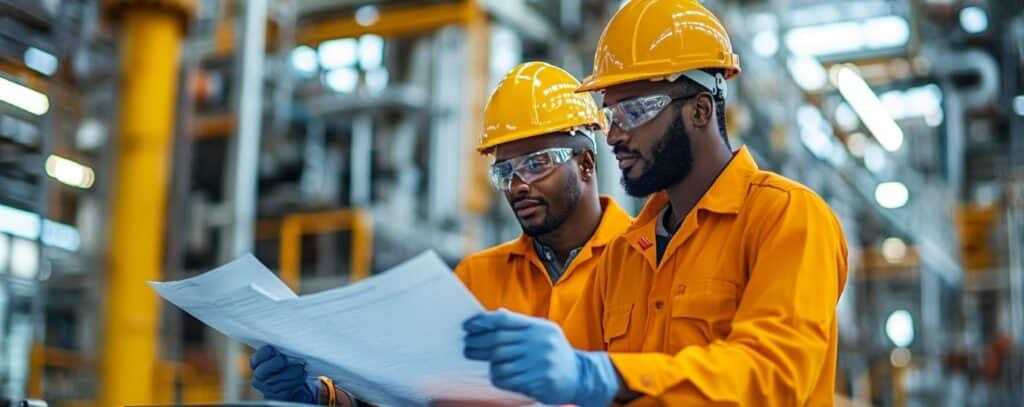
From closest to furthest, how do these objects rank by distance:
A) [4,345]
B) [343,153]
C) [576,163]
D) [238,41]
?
1. [576,163]
2. [4,345]
3. [238,41]
4. [343,153]

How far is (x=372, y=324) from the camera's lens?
2166mm

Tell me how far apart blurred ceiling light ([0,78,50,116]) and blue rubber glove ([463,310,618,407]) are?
453 cm

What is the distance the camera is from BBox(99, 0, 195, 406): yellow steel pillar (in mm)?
9328

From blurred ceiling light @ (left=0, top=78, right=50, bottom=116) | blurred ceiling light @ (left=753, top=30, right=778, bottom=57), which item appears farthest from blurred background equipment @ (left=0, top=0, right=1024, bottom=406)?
blurred ceiling light @ (left=753, top=30, right=778, bottom=57)

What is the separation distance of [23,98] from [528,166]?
10.9 ft

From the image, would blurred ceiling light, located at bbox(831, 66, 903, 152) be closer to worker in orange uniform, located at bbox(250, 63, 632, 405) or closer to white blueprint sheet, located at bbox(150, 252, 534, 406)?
worker in orange uniform, located at bbox(250, 63, 632, 405)

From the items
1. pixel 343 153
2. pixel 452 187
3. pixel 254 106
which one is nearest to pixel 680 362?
pixel 254 106

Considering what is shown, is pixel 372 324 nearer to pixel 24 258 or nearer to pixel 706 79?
pixel 706 79

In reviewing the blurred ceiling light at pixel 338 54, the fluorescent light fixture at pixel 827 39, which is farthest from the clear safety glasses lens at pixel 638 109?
the fluorescent light fixture at pixel 827 39

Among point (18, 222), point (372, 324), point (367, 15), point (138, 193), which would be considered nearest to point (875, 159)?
point (367, 15)

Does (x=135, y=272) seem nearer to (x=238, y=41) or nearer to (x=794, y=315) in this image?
(x=238, y=41)

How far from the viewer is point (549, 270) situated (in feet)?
13.0

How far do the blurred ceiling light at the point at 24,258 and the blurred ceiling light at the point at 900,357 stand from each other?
9750 mm

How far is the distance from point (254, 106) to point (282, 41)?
5.40 ft
